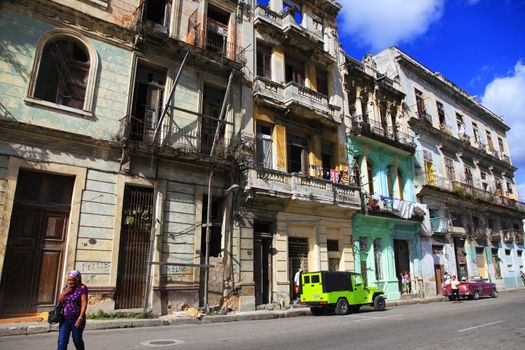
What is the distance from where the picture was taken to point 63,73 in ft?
42.4

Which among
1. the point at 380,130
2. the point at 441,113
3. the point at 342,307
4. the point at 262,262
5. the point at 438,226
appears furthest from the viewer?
the point at 441,113

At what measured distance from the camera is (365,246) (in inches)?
846

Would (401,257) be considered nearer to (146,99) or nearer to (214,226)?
(214,226)

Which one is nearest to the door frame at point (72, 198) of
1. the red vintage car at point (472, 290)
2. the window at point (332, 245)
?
the window at point (332, 245)

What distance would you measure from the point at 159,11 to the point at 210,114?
5.00 meters

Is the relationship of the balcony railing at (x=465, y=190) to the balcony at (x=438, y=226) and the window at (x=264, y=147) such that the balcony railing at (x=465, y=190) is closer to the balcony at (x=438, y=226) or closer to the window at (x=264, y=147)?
the balcony at (x=438, y=226)

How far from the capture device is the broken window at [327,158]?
20812mm

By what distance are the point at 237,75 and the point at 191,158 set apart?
5248 millimetres

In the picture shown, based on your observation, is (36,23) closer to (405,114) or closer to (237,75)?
(237,75)

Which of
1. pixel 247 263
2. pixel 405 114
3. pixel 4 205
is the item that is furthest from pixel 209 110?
pixel 405 114

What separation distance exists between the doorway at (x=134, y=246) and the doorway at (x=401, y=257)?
1669cm

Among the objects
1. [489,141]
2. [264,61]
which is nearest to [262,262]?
[264,61]

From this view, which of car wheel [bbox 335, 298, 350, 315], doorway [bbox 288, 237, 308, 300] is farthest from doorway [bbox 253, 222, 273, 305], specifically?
car wheel [bbox 335, 298, 350, 315]

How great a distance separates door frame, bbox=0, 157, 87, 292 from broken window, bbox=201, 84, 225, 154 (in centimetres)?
504
